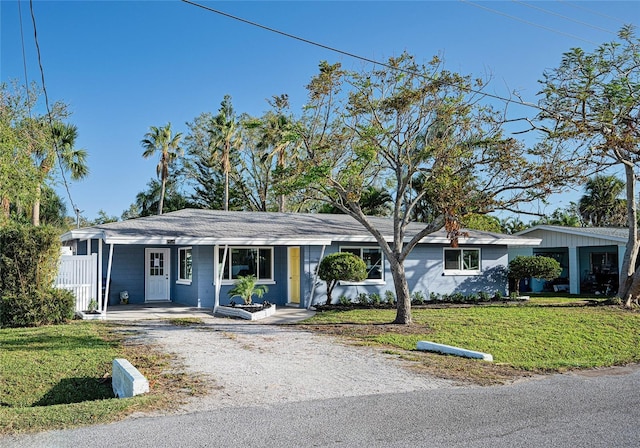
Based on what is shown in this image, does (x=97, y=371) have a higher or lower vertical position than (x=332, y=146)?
lower

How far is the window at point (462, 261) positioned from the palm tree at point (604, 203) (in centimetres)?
1818

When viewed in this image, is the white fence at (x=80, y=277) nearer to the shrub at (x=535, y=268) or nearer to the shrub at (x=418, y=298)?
the shrub at (x=418, y=298)

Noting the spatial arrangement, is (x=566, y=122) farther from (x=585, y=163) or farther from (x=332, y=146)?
(x=332, y=146)

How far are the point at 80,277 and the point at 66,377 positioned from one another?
8.24m

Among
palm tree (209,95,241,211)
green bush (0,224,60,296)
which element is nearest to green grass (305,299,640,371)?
green bush (0,224,60,296)

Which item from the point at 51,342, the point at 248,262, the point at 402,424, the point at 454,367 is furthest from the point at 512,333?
the point at 51,342

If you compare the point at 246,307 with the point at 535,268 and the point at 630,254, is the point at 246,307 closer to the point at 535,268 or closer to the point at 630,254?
the point at 535,268

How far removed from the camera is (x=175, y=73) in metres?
17.9

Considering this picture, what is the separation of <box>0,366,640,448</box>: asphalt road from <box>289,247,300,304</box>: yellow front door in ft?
42.9

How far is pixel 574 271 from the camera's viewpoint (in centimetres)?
2725

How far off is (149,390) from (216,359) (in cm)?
251

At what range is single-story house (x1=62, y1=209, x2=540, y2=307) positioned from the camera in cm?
1867

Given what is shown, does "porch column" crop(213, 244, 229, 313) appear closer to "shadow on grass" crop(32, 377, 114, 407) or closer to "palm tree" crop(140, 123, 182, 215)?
"shadow on grass" crop(32, 377, 114, 407)

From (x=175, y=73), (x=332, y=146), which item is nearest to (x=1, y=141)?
(x=175, y=73)
